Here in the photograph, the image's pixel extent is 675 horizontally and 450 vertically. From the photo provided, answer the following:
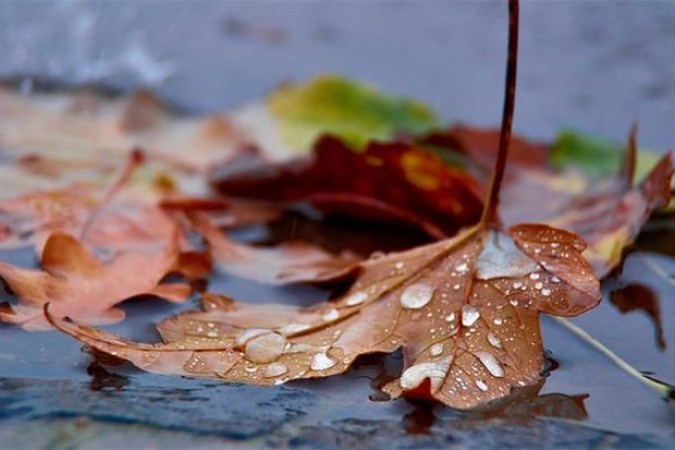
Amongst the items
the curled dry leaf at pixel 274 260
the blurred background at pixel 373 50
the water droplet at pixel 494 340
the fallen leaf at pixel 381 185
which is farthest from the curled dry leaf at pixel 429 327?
the blurred background at pixel 373 50

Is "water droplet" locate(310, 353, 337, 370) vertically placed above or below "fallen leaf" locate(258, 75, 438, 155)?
below

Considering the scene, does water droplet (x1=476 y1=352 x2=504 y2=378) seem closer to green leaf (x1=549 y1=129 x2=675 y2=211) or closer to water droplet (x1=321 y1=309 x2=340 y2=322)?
water droplet (x1=321 y1=309 x2=340 y2=322)

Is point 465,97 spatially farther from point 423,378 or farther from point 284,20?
point 423,378

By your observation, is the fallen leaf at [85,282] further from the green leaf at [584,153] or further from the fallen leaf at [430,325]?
the green leaf at [584,153]

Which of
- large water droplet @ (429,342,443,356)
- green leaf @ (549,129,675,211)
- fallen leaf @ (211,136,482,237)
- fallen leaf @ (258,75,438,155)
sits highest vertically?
fallen leaf @ (258,75,438,155)

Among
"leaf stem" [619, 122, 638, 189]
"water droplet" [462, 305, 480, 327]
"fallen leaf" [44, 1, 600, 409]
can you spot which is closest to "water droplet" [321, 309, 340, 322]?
"fallen leaf" [44, 1, 600, 409]

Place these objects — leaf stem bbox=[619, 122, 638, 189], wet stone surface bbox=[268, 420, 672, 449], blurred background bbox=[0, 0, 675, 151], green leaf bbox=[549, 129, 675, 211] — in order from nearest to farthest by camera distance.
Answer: wet stone surface bbox=[268, 420, 672, 449] → leaf stem bbox=[619, 122, 638, 189] → green leaf bbox=[549, 129, 675, 211] → blurred background bbox=[0, 0, 675, 151]

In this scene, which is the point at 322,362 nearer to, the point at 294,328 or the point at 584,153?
the point at 294,328

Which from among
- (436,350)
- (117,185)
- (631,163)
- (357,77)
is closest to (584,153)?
(631,163)
